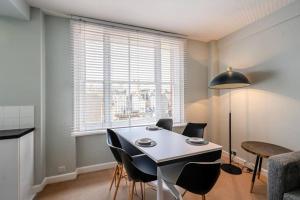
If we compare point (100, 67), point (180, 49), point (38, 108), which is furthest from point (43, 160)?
point (180, 49)

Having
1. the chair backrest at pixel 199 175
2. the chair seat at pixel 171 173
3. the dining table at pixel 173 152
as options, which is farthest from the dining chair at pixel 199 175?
the chair seat at pixel 171 173

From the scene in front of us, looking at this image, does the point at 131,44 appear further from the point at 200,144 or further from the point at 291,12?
the point at 291,12

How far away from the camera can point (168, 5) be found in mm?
2264

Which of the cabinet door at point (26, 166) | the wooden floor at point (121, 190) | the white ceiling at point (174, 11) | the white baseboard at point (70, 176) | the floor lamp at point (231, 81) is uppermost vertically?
the white ceiling at point (174, 11)

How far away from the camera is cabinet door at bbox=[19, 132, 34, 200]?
1814 millimetres

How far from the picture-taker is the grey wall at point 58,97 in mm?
2445

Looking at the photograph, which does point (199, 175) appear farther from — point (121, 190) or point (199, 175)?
point (121, 190)

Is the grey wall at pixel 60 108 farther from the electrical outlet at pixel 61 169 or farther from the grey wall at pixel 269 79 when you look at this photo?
the grey wall at pixel 269 79

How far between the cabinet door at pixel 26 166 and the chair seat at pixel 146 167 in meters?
1.26

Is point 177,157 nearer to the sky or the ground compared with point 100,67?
nearer to the ground

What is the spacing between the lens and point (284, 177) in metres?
1.40

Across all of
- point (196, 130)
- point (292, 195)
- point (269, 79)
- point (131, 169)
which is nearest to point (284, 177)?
point (292, 195)

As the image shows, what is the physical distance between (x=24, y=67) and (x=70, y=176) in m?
1.73

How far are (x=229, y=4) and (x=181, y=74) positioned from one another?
4.87ft
